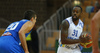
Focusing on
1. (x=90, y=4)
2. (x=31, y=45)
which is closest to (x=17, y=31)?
(x=31, y=45)

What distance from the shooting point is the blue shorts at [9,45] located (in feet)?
12.0

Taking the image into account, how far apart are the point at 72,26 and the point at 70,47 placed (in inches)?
16.9

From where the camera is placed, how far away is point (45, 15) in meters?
13.7

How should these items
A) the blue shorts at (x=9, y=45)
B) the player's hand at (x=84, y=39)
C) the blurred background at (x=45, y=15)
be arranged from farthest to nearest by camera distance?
the blurred background at (x=45, y=15) → the player's hand at (x=84, y=39) → the blue shorts at (x=9, y=45)

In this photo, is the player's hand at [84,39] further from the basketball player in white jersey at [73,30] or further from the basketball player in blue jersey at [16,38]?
the basketball player in blue jersey at [16,38]

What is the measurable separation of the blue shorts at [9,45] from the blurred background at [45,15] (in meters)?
3.30

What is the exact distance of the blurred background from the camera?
8.78 meters

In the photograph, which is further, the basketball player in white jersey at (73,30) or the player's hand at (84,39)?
the basketball player in white jersey at (73,30)

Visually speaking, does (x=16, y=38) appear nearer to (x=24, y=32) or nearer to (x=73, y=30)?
(x=24, y=32)

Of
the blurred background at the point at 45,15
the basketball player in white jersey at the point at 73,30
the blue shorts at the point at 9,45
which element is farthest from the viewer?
the blurred background at the point at 45,15

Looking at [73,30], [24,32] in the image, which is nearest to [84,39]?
[73,30]

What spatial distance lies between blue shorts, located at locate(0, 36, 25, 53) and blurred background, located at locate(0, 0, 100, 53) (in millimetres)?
3305

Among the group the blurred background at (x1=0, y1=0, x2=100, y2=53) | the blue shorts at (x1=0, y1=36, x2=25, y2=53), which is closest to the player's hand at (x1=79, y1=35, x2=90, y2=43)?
the blue shorts at (x1=0, y1=36, x2=25, y2=53)

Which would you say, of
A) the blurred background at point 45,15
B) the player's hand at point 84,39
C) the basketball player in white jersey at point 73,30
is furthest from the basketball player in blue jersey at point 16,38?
the blurred background at point 45,15
